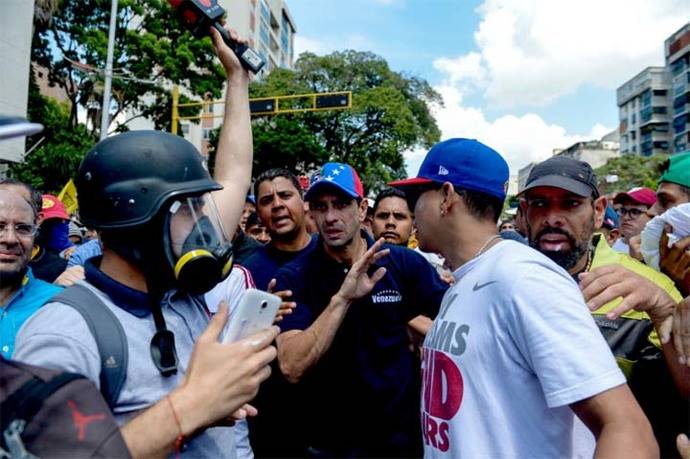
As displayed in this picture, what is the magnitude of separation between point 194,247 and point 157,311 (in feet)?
0.63

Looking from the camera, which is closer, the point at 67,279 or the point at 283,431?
the point at 283,431

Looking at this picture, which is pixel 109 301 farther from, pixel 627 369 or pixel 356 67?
pixel 356 67

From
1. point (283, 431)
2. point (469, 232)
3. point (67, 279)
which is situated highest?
point (469, 232)

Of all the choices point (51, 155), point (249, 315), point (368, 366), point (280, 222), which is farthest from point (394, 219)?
point (51, 155)

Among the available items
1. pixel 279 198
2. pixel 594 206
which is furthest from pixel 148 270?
pixel 279 198

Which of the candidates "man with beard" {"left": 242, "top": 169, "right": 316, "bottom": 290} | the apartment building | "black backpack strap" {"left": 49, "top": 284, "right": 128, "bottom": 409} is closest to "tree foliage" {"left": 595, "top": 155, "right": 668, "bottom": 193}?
the apartment building

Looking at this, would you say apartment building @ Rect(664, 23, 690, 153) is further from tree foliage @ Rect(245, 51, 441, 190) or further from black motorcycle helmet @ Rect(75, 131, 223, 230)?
black motorcycle helmet @ Rect(75, 131, 223, 230)

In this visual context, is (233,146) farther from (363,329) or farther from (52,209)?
(52,209)

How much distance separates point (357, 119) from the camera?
42188mm

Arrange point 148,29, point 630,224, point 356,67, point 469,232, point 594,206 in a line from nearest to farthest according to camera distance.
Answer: point 469,232
point 594,206
point 630,224
point 148,29
point 356,67

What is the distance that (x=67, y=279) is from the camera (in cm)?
330

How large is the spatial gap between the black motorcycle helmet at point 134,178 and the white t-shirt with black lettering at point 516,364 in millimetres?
853

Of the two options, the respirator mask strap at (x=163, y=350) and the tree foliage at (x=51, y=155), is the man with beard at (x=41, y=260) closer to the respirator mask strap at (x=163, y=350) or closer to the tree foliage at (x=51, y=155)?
the respirator mask strap at (x=163, y=350)

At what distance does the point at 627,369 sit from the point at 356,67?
41839 millimetres
